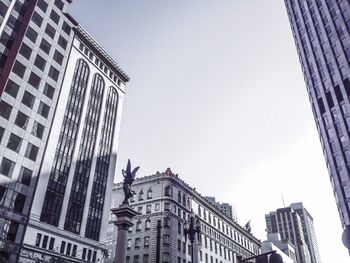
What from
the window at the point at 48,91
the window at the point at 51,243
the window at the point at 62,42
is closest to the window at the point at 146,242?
the window at the point at 51,243

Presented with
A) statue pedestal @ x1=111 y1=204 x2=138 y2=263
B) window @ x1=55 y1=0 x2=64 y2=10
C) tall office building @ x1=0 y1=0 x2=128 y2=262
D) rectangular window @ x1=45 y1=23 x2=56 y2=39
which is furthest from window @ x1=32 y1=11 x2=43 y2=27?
statue pedestal @ x1=111 y1=204 x2=138 y2=263

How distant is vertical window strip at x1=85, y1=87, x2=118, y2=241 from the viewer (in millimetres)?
55125

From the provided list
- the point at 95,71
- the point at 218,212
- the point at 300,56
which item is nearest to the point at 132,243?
the point at 218,212

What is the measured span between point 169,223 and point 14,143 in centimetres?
3829

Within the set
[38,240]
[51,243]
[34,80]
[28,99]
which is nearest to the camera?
[38,240]

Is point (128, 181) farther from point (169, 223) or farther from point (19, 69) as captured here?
point (169, 223)

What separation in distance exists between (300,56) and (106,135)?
158ft

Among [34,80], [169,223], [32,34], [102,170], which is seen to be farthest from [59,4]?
[169,223]

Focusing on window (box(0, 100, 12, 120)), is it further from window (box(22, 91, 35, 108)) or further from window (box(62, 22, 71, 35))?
window (box(62, 22, 71, 35))

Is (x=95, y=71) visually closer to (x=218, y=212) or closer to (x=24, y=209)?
(x=24, y=209)

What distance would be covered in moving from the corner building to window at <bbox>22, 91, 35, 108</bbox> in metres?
36.1

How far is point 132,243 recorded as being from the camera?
234ft

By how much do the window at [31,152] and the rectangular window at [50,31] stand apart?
18.8m

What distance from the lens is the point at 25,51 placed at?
47156 mm
